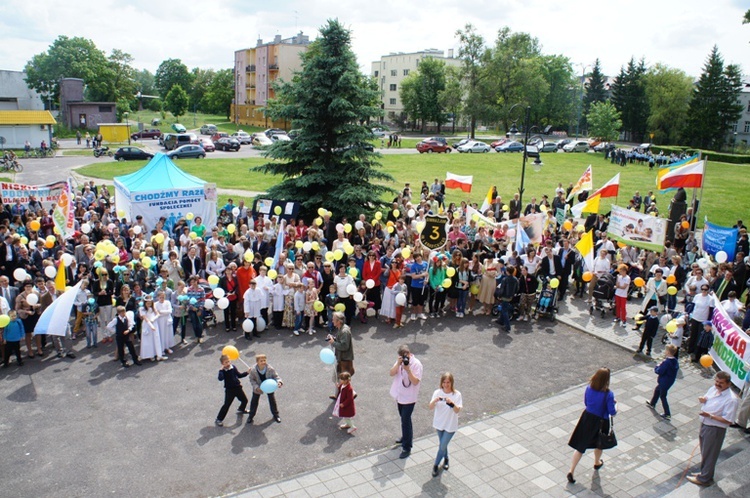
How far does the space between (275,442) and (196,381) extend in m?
2.59

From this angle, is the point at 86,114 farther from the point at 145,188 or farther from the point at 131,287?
the point at 131,287

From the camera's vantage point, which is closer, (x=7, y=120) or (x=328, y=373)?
(x=328, y=373)

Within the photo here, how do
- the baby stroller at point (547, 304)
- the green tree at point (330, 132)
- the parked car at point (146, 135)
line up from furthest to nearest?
the parked car at point (146, 135) < the green tree at point (330, 132) < the baby stroller at point (547, 304)

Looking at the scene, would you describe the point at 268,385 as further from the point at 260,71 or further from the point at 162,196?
the point at 260,71

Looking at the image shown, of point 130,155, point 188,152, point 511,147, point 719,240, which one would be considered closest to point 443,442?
point 719,240

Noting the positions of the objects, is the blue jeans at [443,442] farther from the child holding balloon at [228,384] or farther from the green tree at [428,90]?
the green tree at [428,90]

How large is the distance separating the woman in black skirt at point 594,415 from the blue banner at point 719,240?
1077cm

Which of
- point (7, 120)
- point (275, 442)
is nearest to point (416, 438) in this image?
point (275, 442)

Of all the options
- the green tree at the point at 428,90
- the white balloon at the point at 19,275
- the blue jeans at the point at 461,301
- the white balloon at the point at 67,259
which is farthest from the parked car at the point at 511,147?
the white balloon at the point at 19,275

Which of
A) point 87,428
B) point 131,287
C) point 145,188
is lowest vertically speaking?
point 87,428

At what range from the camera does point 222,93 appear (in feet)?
317

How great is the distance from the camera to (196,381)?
10.3 m

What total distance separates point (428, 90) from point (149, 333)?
70.1 m

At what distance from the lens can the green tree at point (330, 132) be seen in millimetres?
18656
